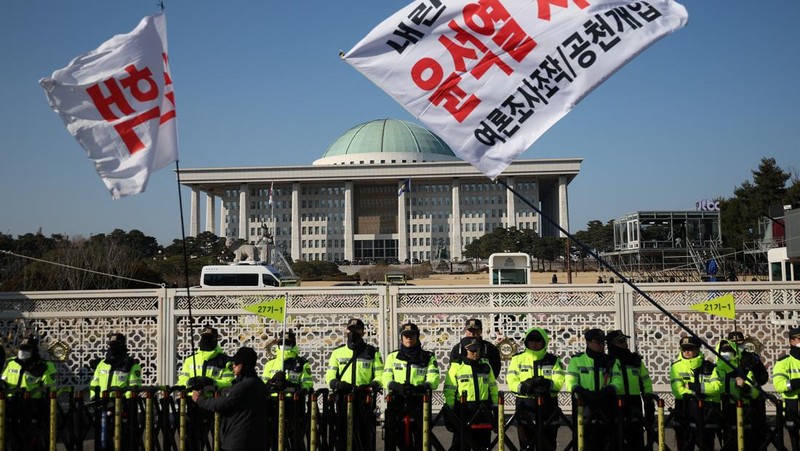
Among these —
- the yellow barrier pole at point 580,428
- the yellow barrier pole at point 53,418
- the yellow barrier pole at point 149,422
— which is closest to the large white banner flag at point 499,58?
the yellow barrier pole at point 580,428

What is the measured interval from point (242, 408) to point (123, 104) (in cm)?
321

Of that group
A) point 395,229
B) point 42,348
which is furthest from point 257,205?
point 42,348

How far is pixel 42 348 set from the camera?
10.9m

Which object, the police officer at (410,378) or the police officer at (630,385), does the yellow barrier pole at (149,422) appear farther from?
the police officer at (630,385)

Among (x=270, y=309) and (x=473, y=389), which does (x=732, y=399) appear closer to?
(x=473, y=389)

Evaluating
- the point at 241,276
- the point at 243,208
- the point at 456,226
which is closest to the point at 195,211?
the point at 243,208

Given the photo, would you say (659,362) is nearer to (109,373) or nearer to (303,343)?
(303,343)

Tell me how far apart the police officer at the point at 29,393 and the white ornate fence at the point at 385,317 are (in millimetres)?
2854

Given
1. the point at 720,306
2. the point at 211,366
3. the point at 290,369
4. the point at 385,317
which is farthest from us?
the point at 385,317

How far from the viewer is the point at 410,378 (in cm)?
723

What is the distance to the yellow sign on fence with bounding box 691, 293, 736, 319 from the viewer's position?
9484 mm

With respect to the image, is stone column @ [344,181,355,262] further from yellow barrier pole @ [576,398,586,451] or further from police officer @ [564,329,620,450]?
yellow barrier pole @ [576,398,586,451]

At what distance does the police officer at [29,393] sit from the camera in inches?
300

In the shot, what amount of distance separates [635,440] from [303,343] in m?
5.54
